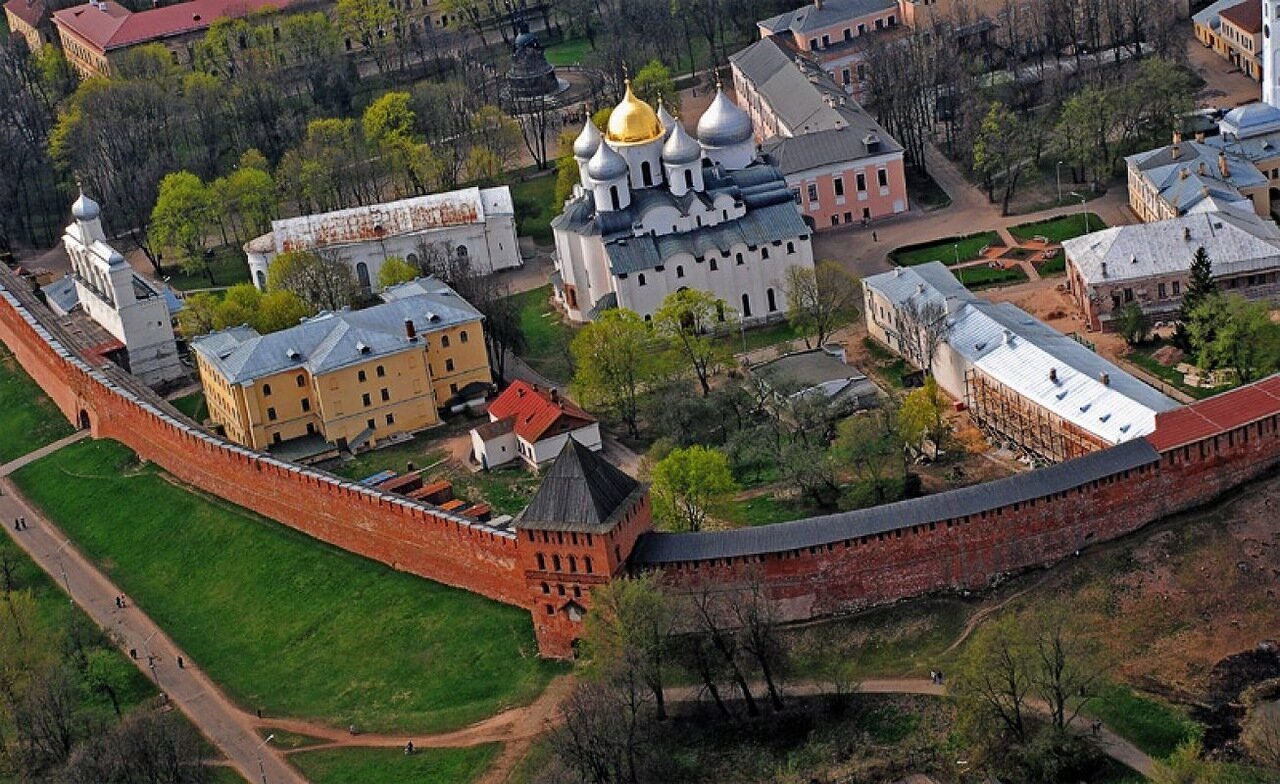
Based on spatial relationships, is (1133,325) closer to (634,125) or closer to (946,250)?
(946,250)

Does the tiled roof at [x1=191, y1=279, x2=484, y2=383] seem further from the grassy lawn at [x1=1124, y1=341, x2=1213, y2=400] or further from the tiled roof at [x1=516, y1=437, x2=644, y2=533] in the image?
the grassy lawn at [x1=1124, y1=341, x2=1213, y2=400]

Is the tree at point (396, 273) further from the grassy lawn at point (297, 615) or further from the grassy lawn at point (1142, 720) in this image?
the grassy lawn at point (1142, 720)

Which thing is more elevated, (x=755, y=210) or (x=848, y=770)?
(x=755, y=210)

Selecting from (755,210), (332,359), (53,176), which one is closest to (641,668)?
(332,359)

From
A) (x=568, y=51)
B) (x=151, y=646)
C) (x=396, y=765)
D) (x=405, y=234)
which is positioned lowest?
(x=396, y=765)

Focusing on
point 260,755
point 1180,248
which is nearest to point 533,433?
point 260,755

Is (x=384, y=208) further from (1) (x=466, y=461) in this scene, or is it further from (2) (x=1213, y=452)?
(2) (x=1213, y=452)

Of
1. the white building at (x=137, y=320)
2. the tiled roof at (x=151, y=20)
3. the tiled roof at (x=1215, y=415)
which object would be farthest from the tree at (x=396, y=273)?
the tiled roof at (x=151, y=20)
